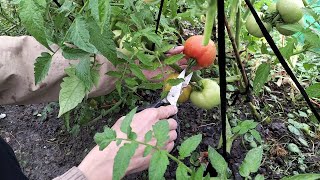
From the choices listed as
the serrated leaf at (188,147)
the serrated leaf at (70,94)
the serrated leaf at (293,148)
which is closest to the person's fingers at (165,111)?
the serrated leaf at (70,94)

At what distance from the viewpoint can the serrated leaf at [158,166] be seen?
652 mm

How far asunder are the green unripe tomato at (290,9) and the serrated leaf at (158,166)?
1.75 feet

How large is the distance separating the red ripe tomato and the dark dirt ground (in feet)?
1.68

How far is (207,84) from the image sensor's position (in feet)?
3.79

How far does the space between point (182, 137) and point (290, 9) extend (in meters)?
0.75

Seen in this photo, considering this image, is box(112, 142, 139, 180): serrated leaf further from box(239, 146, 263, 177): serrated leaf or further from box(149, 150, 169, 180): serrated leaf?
box(239, 146, 263, 177): serrated leaf

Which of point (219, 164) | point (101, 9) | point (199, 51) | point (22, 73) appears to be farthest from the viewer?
point (22, 73)

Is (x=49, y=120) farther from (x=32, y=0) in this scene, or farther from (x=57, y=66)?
(x=32, y=0)

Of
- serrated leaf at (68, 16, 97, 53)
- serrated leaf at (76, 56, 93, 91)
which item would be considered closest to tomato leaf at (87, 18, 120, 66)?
serrated leaf at (68, 16, 97, 53)

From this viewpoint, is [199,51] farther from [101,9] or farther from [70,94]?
[101,9]

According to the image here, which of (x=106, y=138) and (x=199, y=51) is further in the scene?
(x=199, y=51)

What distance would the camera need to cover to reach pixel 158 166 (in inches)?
26.1

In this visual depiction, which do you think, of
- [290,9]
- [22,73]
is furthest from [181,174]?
[22,73]

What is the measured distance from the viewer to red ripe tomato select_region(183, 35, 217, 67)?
1.08m
